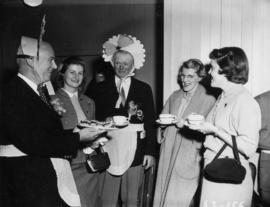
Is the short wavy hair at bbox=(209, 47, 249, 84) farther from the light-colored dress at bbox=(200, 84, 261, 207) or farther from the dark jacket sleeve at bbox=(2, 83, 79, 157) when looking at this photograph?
the dark jacket sleeve at bbox=(2, 83, 79, 157)

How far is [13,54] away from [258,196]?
401cm

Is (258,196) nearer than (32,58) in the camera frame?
No

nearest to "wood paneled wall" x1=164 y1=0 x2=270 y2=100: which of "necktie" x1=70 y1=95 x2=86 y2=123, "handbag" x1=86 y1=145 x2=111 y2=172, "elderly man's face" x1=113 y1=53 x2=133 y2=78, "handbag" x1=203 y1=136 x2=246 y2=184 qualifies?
"elderly man's face" x1=113 y1=53 x2=133 y2=78

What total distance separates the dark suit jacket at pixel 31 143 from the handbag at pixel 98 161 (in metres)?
0.56

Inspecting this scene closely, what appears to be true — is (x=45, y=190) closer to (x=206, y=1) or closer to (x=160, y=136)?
(x=160, y=136)

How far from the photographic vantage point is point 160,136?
2680 millimetres

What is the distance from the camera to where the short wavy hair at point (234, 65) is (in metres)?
1.86

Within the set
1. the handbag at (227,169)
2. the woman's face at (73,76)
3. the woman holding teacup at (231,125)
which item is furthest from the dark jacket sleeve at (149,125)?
the handbag at (227,169)

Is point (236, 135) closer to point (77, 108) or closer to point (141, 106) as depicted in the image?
point (141, 106)

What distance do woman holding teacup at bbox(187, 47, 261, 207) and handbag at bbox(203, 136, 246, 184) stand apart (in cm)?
4

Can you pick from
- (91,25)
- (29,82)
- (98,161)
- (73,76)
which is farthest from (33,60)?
(91,25)

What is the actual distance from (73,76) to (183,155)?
0.99 metres

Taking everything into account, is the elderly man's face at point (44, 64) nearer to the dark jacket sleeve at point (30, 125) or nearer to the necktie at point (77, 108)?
the dark jacket sleeve at point (30, 125)

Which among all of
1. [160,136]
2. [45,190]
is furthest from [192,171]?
[45,190]
